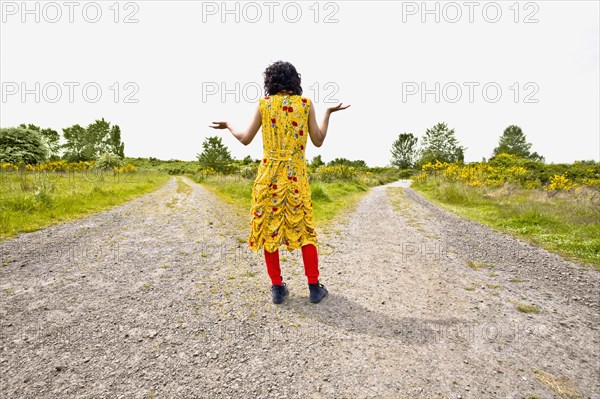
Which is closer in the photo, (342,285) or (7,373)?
(7,373)

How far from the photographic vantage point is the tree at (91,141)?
46.6m

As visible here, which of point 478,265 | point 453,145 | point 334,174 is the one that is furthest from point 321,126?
point 453,145

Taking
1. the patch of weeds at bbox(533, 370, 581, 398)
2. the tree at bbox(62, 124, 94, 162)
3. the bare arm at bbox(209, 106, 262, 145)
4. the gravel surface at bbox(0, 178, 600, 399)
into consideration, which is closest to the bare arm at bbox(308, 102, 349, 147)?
the bare arm at bbox(209, 106, 262, 145)


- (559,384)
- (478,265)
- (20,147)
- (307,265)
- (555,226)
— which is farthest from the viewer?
(20,147)

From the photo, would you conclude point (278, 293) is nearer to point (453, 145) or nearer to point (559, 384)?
point (559, 384)

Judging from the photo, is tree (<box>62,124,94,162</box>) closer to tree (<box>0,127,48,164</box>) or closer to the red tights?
tree (<box>0,127,48,164</box>)

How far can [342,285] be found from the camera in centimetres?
330

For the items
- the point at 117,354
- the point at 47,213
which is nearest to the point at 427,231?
the point at 117,354

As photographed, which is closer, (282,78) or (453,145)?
(282,78)

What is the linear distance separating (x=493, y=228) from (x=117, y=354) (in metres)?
7.51

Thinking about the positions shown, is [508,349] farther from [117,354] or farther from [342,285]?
[117,354]

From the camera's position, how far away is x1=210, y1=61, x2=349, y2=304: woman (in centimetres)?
282

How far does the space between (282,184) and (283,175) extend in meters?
0.10

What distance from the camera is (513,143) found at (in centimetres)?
5344
